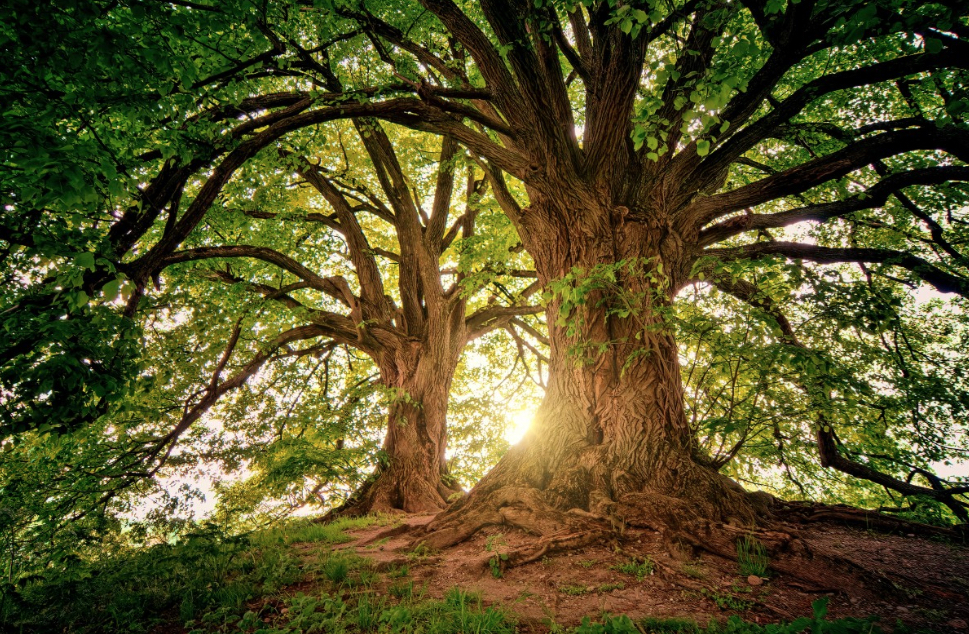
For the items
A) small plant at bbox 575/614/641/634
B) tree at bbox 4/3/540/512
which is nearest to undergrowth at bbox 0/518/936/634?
small plant at bbox 575/614/641/634

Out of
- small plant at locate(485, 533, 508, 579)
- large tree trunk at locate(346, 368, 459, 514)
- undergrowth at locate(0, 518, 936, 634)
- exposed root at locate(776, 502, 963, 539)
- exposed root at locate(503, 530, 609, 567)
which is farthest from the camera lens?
large tree trunk at locate(346, 368, 459, 514)

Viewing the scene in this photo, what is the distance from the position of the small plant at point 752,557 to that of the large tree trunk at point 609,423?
0.30 meters

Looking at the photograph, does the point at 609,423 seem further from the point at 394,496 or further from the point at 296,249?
the point at 296,249

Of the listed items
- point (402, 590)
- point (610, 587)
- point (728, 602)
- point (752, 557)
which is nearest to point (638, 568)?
point (610, 587)

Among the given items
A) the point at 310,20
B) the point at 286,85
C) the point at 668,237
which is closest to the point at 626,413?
the point at 668,237

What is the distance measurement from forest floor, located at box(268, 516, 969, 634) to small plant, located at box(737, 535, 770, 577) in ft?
0.11

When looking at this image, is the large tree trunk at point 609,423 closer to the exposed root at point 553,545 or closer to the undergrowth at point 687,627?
the exposed root at point 553,545

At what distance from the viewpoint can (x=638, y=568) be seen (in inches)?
114

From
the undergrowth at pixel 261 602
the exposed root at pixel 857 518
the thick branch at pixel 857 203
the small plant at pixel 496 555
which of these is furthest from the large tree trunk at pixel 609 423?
the exposed root at pixel 857 518

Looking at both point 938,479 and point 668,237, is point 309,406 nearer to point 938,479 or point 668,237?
point 668,237

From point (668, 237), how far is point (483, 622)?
13.8 feet

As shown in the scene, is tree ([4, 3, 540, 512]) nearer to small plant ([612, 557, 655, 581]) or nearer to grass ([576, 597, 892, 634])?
grass ([576, 597, 892, 634])

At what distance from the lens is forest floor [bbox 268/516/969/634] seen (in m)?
2.41

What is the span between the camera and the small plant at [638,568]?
2.84m
